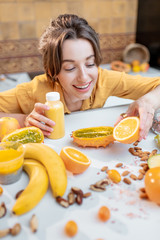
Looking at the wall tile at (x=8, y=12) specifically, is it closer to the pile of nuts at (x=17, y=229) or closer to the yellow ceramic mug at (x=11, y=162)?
the yellow ceramic mug at (x=11, y=162)

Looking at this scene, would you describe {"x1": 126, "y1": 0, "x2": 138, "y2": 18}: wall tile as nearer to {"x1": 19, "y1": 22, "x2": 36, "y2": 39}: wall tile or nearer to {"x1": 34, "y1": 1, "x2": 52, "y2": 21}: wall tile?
{"x1": 34, "y1": 1, "x2": 52, "y2": 21}: wall tile

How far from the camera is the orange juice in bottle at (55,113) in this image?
0.80 metres

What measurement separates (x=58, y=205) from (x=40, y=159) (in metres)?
0.16

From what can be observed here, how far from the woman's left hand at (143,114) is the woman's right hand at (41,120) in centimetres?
27

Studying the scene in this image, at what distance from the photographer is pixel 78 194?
563 mm

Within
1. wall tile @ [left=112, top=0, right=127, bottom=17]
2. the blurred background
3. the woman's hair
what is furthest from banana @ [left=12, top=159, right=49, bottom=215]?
wall tile @ [left=112, top=0, right=127, bottom=17]

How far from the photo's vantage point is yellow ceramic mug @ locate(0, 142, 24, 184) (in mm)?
588

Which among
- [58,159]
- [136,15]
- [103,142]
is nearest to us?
[58,159]

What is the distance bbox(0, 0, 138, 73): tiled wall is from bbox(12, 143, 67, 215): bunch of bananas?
169cm

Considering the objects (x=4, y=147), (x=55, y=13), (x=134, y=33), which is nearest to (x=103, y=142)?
(x=4, y=147)

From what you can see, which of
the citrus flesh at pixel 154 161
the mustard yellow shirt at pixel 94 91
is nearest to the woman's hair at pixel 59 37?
the mustard yellow shirt at pixel 94 91

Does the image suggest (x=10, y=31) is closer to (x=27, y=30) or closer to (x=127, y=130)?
(x=27, y=30)

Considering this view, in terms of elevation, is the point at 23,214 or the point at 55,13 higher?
the point at 55,13

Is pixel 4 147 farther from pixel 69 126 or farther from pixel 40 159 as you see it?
pixel 69 126
